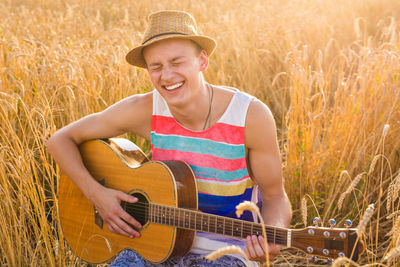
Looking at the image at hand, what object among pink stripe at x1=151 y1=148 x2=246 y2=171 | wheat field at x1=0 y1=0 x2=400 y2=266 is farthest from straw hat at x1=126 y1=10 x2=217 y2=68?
wheat field at x1=0 y1=0 x2=400 y2=266

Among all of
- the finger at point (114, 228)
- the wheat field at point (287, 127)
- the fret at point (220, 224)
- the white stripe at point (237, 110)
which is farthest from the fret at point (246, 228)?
the finger at point (114, 228)

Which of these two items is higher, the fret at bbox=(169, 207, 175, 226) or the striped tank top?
the striped tank top

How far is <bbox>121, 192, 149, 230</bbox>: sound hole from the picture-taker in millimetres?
2146

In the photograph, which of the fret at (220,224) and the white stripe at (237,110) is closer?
the fret at (220,224)

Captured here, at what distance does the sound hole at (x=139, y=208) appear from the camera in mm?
2146

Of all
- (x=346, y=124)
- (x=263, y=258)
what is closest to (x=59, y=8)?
(x=346, y=124)

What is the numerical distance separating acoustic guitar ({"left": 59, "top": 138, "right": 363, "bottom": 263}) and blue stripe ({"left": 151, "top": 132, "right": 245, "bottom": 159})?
11cm

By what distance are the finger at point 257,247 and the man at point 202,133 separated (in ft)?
0.91

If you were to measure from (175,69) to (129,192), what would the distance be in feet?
2.39

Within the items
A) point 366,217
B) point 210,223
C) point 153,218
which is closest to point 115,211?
point 153,218

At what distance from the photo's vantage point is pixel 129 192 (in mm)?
2250

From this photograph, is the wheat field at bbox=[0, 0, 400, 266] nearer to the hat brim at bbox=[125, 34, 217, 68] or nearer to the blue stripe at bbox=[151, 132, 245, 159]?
the blue stripe at bbox=[151, 132, 245, 159]

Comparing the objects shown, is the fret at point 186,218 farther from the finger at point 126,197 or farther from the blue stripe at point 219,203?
the finger at point 126,197

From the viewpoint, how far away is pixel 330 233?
5.04 feet
